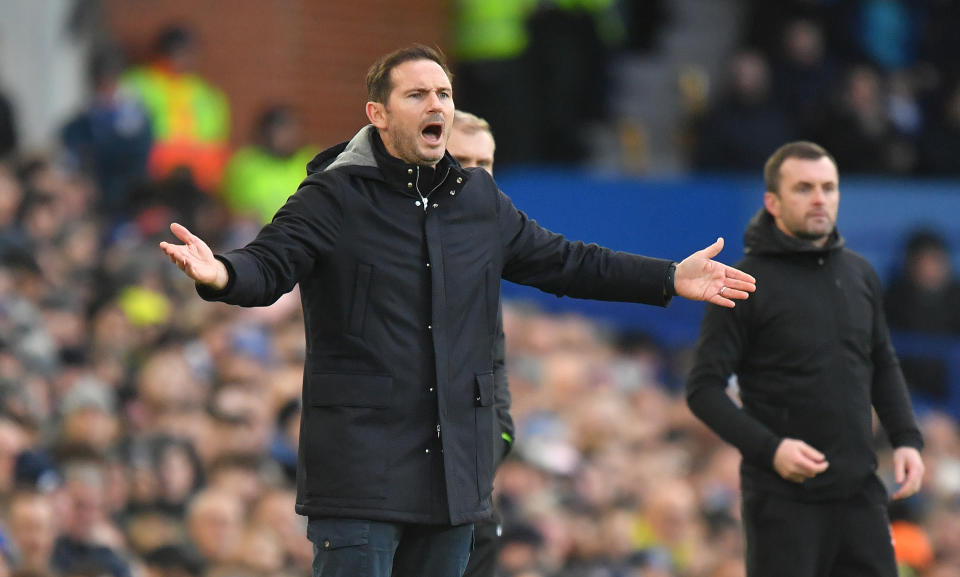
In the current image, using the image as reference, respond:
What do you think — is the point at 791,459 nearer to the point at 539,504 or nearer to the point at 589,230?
the point at 539,504

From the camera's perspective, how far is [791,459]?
632 centimetres

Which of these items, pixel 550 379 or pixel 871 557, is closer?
pixel 871 557

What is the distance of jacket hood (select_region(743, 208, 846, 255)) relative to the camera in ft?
22.0

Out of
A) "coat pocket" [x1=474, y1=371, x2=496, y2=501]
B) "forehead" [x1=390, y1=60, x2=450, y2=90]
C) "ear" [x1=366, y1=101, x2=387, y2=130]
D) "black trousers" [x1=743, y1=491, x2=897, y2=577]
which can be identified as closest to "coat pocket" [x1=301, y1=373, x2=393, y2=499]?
"coat pocket" [x1=474, y1=371, x2=496, y2=501]

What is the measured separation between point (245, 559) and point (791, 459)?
3270 mm

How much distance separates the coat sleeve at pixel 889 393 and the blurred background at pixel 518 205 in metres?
3.11

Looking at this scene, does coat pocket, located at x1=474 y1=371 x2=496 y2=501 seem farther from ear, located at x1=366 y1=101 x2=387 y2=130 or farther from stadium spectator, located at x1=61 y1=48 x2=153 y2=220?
stadium spectator, located at x1=61 y1=48 x2=153 y2=220

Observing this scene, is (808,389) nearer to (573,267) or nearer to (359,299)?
(573,267)

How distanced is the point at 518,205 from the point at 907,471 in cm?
910

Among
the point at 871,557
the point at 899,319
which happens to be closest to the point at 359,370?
the point at 871,557

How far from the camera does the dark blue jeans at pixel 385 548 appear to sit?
5.31 m

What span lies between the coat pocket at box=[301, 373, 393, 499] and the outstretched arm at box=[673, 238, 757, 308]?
3.51 ft

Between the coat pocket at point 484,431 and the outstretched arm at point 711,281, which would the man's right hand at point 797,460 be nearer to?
the outstretched arm at point 711,281

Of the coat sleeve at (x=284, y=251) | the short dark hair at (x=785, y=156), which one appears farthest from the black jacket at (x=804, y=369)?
the coat sleeve at (x=284, y=251)
